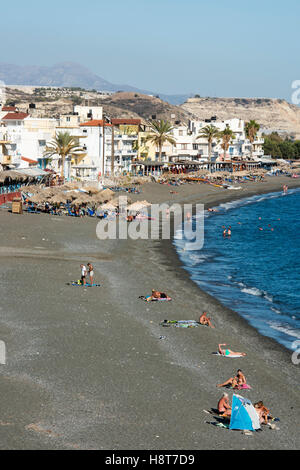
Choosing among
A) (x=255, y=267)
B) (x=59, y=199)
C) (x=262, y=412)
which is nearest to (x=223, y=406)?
(x=262, y=412)

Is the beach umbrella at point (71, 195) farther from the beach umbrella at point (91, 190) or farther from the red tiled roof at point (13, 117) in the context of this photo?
the red tiled roof at point (13, 117)

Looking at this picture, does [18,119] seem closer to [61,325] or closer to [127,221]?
[127,221]

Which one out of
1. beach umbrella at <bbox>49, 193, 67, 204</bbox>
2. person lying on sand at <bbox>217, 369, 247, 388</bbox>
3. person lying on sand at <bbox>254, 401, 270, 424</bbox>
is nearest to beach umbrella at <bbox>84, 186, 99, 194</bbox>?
beach umbrella at <bbox>49, 193, 67, 204</bbox>

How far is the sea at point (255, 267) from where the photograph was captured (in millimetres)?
32000

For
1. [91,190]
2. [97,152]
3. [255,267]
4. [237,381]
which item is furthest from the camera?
[97,152]

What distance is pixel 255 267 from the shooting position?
4594 cm

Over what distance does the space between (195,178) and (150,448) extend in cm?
9759

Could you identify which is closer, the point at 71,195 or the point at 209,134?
the point at 71,195

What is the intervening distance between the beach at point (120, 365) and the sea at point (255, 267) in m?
1.32

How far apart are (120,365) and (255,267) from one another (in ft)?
82.4

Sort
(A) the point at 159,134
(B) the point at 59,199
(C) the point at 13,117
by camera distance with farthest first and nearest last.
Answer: (A) the point at 159,134
(C) the point at 13,117
(B) the point at 59,199

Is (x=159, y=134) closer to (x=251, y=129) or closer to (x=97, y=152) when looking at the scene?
(x=97, y=152)

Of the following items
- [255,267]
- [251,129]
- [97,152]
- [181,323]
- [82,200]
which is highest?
[251,129]

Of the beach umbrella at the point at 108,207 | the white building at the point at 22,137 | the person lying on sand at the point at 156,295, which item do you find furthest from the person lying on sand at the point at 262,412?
the white building at the point at 22,137
